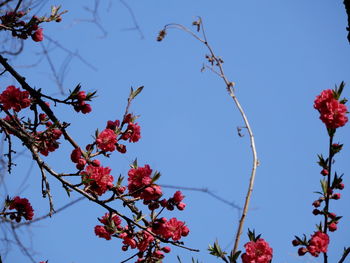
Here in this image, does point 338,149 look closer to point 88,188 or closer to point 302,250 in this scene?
point 302,250

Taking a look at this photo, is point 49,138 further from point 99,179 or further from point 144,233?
point 144,233

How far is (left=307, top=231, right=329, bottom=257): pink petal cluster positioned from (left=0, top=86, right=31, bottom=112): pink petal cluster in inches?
85.4

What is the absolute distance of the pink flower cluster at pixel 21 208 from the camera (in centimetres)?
302

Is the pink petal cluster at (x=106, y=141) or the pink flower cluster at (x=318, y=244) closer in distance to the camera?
the pink flower cluster at (x=318, y=244)

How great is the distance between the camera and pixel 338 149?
229 centimetres

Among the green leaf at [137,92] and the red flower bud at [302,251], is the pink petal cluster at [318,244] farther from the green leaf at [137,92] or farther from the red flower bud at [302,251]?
the green leaf at [137,92]

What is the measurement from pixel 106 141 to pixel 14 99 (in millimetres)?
807

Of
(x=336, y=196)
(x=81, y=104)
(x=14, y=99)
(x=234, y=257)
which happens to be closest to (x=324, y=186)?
(x=336, y=196)

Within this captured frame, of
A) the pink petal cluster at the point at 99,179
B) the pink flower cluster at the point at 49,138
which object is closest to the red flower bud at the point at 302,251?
the pink petal cluster at the point at 99,179

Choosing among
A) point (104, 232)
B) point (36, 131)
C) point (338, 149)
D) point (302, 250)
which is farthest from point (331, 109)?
point (36, 131)

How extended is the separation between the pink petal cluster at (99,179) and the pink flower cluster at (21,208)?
864mm

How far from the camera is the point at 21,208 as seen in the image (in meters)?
3.03

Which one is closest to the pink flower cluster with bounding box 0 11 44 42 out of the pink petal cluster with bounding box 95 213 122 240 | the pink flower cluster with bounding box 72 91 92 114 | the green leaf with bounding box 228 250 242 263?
the pink flower cluster with bounding box 72 91 92 114

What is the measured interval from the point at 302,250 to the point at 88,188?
1403 mm
